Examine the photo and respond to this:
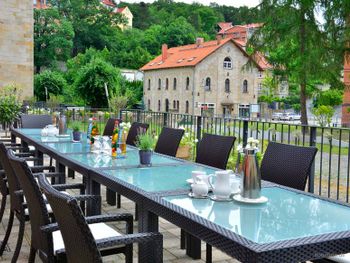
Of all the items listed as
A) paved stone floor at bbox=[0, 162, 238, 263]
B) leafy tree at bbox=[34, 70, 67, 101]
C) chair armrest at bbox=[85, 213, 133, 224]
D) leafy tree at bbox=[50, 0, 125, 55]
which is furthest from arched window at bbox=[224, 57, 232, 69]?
chair armrest at bbox=[85, 213, 133, 224]

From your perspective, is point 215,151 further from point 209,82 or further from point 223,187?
point 209,82

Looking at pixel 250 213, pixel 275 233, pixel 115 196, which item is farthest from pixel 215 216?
pixel 115 196

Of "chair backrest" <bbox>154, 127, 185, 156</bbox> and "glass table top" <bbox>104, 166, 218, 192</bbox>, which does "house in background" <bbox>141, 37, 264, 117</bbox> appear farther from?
"glass table top" <bbox>104, 166, 218, 192</bbox>

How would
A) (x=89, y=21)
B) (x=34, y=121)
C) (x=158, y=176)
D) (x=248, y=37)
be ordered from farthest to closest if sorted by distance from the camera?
(x=89, y=21), (x=248, y=37), (x=34, y=121), (x=158, y=176)

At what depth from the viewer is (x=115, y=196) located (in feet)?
17.2

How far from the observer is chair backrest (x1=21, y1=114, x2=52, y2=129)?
7.09 m

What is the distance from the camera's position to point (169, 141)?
4.59 m

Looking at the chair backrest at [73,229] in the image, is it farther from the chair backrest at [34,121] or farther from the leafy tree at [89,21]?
the leafy tree at [89,21]

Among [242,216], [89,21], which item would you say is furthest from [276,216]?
[89,21]

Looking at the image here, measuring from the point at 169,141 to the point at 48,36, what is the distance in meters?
42.4

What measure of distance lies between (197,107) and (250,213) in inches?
1543

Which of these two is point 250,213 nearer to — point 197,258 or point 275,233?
point 275,233

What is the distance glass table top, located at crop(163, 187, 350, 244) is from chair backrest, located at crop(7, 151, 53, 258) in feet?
1.97

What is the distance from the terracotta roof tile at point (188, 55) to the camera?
41.6m
